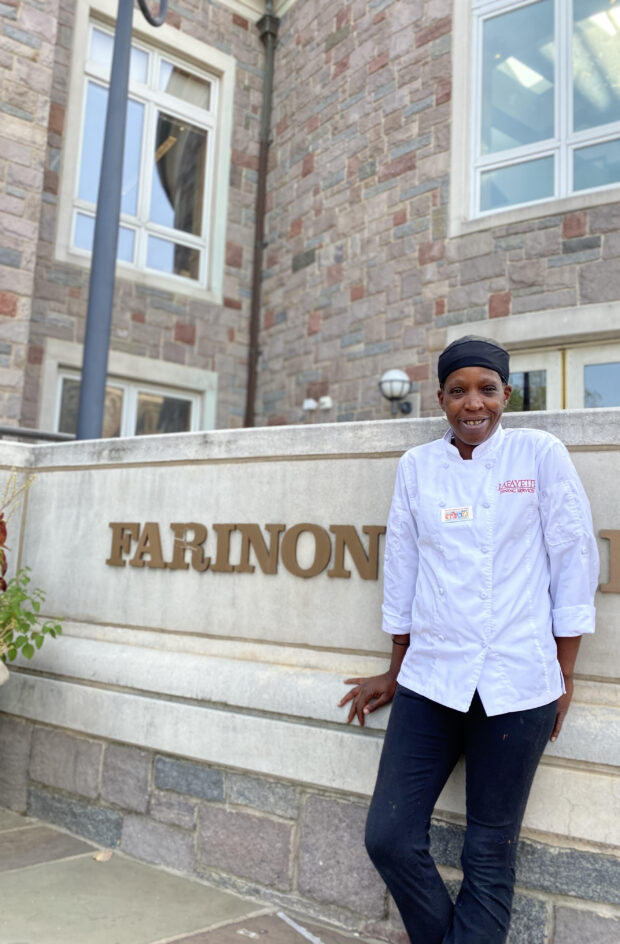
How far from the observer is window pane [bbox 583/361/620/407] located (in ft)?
19.7

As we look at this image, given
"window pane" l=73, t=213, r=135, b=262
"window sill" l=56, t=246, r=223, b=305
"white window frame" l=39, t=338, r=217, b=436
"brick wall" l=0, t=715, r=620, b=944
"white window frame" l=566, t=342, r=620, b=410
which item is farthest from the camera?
"window pane" l=73, t=213, r=135, b=262

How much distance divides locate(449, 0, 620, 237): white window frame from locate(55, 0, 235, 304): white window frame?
115 inches

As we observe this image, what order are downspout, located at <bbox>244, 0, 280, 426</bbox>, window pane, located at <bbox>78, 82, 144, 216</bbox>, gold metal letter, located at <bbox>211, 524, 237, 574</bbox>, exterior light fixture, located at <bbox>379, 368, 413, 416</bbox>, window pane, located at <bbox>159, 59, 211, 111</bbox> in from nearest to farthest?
gold metal letter, located at <bbox>211, 524, 237, 574</bbox> → exterior light fixture, located at <bbox>379, 368, 413, 416</bbox> → window pane, located at <bbox>78, 82, 144, 216</bbox> → window pane, located at <bbox>159, 59, 211, 111</bbox> → downspout, located at <bbox>244, 0, 280, 426</bbox>

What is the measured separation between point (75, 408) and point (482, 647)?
21.2ft

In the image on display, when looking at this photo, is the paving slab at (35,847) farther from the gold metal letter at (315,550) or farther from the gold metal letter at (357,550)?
the gold metal letter at (357,550)

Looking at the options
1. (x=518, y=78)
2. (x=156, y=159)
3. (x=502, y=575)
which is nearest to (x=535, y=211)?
(x=518, y=78)

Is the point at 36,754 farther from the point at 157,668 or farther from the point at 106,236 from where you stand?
the point at 106,236

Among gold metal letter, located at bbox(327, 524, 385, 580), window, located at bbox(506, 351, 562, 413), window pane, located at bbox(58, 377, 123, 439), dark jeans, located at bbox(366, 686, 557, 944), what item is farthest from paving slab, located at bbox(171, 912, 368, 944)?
window pane, located at bbox(58, 377, 123, 439)

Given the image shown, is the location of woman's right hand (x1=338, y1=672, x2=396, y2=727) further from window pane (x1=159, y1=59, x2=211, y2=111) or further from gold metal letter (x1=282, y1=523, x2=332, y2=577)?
A: window pane (x1=159, y1=59, x2=211, y2=111)

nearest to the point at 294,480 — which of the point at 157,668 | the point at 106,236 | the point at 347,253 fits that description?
the point at 157,668

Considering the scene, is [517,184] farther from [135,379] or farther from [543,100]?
[135,379]

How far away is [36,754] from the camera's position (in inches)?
139

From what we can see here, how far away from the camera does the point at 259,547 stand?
3045 mm

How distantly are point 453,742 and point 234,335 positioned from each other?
7.09 m
